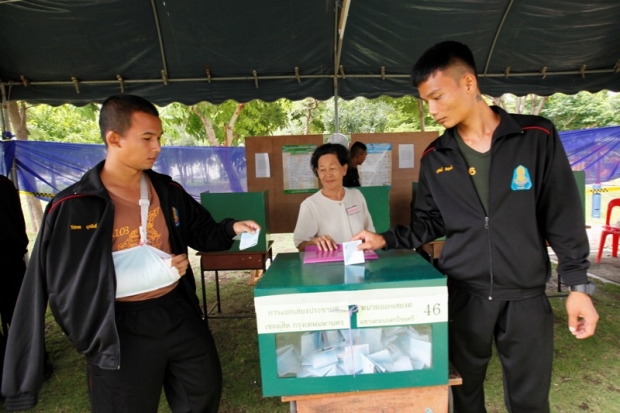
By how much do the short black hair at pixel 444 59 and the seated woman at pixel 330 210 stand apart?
105 centimetres

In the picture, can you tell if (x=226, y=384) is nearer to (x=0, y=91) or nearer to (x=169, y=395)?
(x=169, y=395)

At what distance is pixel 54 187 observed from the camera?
5430 millimetres

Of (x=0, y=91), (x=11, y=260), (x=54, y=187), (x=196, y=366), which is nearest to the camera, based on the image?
(x=196, y=366)

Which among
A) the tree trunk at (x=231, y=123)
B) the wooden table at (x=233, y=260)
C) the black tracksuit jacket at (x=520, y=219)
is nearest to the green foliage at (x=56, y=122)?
the tree trunk at (x=231, y=123)

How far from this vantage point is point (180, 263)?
1.59 m

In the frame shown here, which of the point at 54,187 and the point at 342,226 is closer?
the point at 342,226

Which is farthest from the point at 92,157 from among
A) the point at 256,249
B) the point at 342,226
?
the point at 342,226

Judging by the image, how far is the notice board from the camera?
13.7ft

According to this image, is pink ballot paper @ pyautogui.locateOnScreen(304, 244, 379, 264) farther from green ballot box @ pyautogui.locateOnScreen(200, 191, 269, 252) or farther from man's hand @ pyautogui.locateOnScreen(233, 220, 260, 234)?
green ballot box @ pyautogui.locateOnScreen(200, 191, 269, 252)

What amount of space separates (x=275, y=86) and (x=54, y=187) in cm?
369

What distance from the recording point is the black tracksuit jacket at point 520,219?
4.40 feet

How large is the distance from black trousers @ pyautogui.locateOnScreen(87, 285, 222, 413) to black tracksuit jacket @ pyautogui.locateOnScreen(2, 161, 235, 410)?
0.33ft

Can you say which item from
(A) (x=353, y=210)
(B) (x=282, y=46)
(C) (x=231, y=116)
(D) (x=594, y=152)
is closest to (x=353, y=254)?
(A) (x=353, y=210)

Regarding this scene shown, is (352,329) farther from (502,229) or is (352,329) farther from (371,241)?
(502,229)
